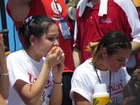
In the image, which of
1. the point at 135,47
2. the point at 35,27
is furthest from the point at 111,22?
the point at 35,27

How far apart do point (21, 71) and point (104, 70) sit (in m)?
0.52

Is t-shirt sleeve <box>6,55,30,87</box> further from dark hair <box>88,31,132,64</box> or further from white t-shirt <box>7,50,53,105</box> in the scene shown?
dark hair <box>88,31,132,64</box>

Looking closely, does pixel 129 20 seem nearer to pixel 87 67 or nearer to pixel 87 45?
pixel 87 45

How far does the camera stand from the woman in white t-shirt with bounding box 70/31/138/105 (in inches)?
104

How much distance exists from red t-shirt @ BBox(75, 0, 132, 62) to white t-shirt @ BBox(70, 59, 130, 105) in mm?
337

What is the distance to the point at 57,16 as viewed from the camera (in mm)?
3041

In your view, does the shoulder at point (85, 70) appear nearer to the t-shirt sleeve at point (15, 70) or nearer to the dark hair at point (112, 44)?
the dark hair at point (112, 44)

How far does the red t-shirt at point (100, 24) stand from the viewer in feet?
9.87

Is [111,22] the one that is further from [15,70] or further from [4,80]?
[4,80]

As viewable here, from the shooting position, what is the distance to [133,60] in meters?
3.05

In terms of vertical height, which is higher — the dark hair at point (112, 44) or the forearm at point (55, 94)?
the dark hair at point (112, 44)

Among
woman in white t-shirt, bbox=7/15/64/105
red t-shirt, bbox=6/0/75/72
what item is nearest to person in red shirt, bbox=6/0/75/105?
red t-shirt, bbox=6/0/75/72

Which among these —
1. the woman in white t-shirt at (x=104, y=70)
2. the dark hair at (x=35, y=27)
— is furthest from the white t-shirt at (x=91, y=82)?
the dark hair at (x=35, y=27)

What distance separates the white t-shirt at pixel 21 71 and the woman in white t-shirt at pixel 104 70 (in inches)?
7.5
